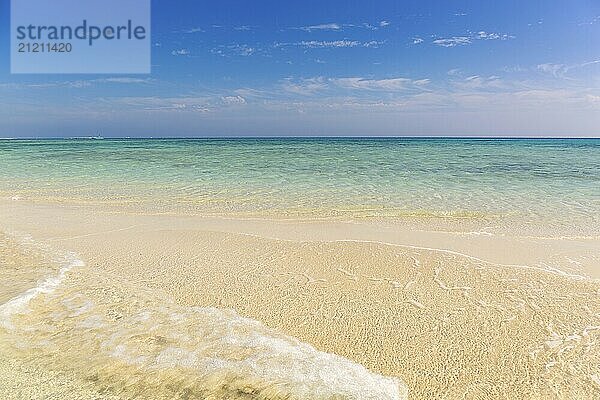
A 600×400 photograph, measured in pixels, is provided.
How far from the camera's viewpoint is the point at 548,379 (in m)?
3.21

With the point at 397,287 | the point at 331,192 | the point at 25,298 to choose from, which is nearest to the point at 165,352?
the point at 25,298

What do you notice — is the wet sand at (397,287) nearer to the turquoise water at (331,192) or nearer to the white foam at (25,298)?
the white foam at (25,298)

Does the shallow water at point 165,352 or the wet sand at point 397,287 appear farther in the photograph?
the wet sand at point 397,287

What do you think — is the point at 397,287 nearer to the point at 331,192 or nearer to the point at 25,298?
the point at 25,298

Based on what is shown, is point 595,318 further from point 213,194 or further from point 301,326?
point 213,194

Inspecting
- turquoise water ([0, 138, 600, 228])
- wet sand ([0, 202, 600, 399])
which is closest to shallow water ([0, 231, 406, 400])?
wet sand ([0, 202, 600, 399])

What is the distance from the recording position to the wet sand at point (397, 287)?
11.1 feet

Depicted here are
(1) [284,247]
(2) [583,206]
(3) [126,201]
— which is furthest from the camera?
(3) [126,201]

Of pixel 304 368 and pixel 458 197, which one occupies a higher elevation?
pixel 458 197

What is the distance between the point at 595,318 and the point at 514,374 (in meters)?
1.62

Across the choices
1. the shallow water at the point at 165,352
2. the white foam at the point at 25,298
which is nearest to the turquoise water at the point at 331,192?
the white foam at the point at 25,298

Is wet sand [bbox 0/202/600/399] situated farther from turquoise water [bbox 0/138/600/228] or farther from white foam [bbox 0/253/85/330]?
turquoise water [bbox 0/138/600/228]

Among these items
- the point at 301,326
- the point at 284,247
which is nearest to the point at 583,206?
the point at 284,247

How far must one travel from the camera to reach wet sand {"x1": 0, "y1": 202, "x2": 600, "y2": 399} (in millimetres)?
3373
